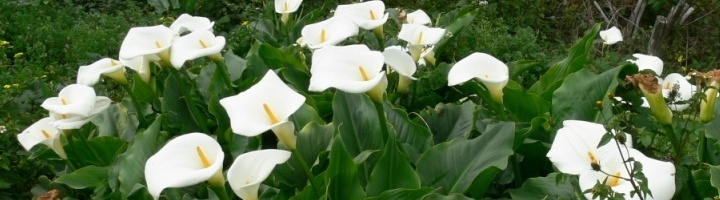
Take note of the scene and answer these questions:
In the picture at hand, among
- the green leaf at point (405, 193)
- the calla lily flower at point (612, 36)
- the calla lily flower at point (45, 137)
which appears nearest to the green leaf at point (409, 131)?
the green leaf at point (405, 193)

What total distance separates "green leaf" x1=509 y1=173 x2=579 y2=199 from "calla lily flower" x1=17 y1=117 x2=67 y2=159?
1.19m

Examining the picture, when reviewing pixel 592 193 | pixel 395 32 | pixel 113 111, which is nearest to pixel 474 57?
pixel 592 193

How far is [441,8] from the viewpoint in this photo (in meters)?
5.62

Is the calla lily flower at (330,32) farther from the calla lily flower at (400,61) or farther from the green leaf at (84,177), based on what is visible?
the green leaf at (84,177)

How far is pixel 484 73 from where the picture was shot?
2.18 m

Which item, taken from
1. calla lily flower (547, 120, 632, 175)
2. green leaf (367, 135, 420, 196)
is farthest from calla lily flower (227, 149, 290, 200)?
calla lily flower (547, 120, 632, 175)

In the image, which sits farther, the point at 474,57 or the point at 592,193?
the point at 474,57

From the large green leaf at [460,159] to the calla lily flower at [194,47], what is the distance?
0.62 metres

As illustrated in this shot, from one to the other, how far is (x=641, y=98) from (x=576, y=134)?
707 mm

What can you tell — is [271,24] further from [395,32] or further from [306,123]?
[306,123]

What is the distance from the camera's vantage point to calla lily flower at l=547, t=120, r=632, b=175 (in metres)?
1.67

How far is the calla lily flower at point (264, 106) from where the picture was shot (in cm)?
172

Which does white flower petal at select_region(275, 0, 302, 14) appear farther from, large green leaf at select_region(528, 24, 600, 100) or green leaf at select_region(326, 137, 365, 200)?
green leaf at select_region(326, 137, 365, 200)

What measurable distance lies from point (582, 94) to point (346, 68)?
0.70 meters
